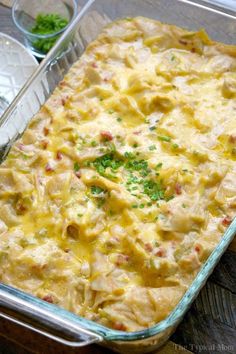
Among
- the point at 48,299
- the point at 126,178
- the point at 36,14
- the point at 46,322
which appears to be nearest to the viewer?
the point at 46,322

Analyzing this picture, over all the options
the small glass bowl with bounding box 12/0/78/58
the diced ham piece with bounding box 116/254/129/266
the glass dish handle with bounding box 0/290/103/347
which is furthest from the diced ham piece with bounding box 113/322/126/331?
the small glass bowl with bounding box 12/0/78/58

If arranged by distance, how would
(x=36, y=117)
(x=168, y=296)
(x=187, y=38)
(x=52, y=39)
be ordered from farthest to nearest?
(x=52, y=39) → (x=187, y=38) → (x=36, y=117) → (x=168, y=296)

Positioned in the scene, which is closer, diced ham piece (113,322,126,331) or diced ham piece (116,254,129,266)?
diced ham piece (113,322,126,331)

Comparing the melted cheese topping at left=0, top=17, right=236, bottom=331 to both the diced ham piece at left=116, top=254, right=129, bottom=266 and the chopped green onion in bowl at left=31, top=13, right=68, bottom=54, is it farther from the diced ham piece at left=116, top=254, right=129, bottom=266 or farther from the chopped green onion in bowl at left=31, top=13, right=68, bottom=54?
the chopped green onion in bowl at left=31, top=13, right=68, bottom=54

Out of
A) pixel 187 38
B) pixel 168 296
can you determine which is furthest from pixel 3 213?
pixel 187 38

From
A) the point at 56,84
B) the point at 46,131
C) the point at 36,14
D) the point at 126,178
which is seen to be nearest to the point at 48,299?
the point at 126,178

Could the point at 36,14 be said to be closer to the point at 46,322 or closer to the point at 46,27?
the point at 46,27

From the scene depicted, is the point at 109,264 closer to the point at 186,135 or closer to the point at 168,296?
the point at 168,296
